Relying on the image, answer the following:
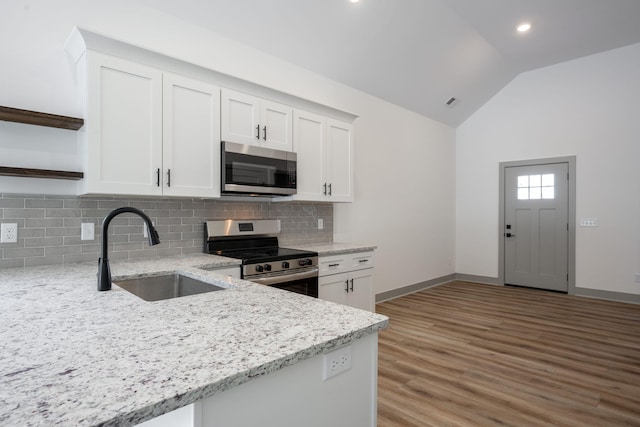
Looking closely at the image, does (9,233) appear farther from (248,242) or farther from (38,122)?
(248,242)

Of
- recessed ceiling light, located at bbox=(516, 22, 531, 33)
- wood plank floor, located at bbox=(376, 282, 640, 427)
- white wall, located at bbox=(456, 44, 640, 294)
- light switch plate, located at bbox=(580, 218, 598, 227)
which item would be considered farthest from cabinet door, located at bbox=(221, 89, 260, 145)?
light switch plate, located at bbox=(580, 218, 598, 227)

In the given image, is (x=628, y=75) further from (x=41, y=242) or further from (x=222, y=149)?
(x=41, y=242)

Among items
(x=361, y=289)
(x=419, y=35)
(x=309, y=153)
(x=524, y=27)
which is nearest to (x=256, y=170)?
(x=309, y=153)

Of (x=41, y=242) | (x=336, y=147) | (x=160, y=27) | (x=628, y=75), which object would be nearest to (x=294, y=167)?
(x=336, y=147)

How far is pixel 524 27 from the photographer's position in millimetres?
4363

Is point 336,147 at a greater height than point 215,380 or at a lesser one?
greater

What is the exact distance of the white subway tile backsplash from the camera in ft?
7.38

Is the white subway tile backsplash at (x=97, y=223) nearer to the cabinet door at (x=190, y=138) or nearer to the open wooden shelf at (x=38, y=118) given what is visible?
the cabinet door at (x=190, y=138)

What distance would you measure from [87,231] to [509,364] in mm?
3381

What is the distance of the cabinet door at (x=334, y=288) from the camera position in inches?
128

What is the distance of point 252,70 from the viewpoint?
3496mm

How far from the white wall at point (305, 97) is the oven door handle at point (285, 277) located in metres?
1.27

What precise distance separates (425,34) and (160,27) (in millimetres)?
2840

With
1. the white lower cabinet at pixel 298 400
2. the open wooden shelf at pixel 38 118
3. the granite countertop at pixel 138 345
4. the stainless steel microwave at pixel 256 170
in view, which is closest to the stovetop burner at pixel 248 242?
the stainless steel microwave at pixel 256 170
